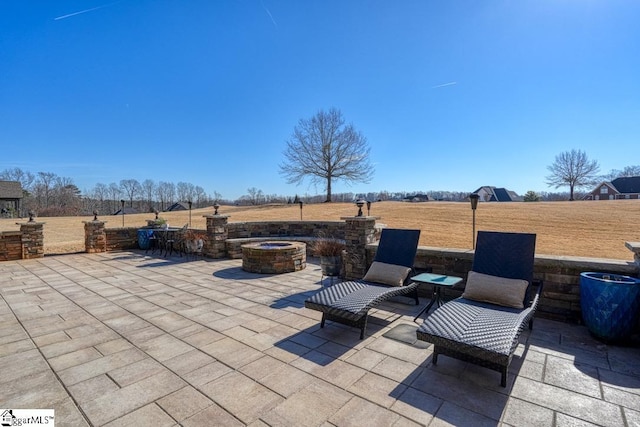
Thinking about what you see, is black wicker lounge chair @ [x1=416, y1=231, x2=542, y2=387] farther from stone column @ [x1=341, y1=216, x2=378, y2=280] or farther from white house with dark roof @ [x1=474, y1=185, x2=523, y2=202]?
white house with dark roof @ [x1=474, y1=185, x2=523, y2=202]

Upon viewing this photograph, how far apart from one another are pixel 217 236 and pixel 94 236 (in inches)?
169

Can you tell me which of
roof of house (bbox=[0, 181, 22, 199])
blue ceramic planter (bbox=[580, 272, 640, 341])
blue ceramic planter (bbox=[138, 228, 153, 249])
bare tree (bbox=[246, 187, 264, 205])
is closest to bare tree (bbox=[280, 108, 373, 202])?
bare tree (bbox=[246, 187, 264, 205])

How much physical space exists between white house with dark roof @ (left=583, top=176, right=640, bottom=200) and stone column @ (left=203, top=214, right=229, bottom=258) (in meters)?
49.0

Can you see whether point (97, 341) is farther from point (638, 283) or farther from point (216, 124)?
point (216, 124)

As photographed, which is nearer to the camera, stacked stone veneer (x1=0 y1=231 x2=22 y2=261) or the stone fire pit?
the stone fire pit

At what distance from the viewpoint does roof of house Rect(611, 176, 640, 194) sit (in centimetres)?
3650

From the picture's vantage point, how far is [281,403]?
2080 millimetres

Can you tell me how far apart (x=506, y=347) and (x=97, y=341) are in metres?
3.89

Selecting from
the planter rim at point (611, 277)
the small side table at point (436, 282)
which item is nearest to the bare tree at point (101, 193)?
the small side table at point (436, 282)

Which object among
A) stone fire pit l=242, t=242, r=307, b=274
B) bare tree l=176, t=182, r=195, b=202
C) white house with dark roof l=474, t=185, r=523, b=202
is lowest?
stone fire pit l=242, t=242, r=307, b=274

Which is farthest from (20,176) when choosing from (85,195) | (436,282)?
(436,282)

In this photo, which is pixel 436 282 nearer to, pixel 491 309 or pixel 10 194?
pixel 491 309

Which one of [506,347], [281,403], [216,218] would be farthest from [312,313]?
[216,218]

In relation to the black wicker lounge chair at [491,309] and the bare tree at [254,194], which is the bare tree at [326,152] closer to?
the bare tree at [254,194]
